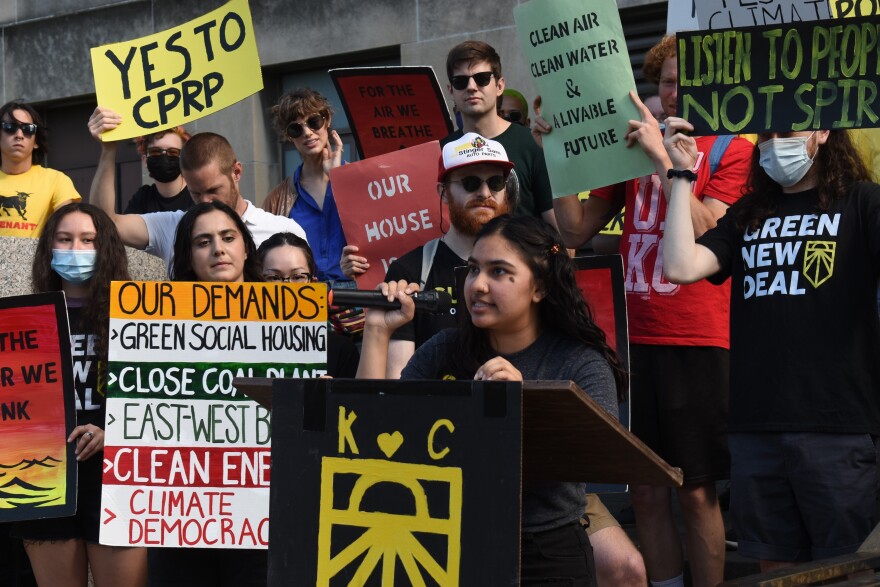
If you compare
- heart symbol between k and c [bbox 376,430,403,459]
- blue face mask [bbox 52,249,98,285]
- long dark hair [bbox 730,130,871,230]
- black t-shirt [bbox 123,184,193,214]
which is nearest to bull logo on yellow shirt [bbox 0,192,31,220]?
black t-shirt [bbox 123,184,193,214]

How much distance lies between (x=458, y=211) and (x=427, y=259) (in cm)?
21

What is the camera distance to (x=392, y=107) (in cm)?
654

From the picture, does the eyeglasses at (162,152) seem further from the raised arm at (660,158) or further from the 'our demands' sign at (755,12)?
the 'our demands' sign at (755,12)

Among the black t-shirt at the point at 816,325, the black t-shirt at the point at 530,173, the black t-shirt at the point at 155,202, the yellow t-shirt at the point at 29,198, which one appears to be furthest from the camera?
the yellow t-shirt at the point at 29,198

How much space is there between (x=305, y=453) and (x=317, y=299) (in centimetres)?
178

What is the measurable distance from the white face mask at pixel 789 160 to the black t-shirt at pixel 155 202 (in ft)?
11.4

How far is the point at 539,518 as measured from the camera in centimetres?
362

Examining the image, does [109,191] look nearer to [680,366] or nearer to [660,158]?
[660,158]

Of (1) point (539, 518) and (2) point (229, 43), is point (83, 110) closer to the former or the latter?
(2) point (229, 43)

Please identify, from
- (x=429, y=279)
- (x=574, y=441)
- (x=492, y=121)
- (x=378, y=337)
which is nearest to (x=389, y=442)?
(x=574, y=441)

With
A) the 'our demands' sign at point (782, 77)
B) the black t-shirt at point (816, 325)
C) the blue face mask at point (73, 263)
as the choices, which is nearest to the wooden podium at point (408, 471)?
the black t-shirt at point (816, 325)

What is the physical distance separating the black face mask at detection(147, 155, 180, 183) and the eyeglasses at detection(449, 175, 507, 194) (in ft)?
8.68

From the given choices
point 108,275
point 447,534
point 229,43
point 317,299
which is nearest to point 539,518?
point 447,534

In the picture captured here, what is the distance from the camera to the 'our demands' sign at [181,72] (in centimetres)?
641
